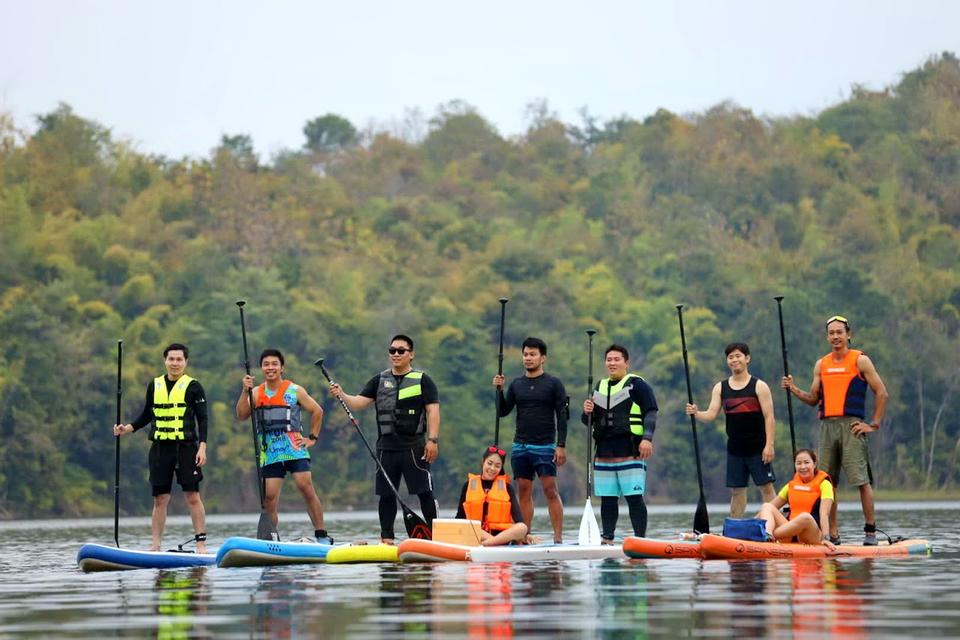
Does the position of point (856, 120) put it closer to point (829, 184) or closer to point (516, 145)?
point (829, 184)

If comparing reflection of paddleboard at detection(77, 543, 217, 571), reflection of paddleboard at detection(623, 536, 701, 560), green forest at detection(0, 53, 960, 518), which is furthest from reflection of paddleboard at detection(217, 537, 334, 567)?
green forest at detection(0, 53, 960, 518)

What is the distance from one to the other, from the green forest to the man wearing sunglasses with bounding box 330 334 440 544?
51.6 m

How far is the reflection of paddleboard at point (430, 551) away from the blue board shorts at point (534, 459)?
1871 millimetres

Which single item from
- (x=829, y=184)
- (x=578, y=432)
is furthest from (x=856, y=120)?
(x=578, y=432)

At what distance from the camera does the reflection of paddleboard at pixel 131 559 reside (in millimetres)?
21000

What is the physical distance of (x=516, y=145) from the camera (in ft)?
427

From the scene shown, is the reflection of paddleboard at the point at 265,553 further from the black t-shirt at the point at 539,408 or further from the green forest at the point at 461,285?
the green forest at the point at 461,285

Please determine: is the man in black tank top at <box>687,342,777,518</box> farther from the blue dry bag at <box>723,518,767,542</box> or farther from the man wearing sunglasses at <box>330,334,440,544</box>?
the man wearing sunglasses at <box>330,334,440,544</box>

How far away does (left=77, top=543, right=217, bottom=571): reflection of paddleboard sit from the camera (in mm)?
21000

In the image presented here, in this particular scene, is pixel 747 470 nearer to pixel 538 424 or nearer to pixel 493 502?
pixel 538 424

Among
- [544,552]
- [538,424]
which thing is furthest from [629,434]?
[544,552]

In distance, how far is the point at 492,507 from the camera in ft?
70.1

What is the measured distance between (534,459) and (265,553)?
10.0 ft

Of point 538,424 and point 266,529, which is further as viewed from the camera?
point 538,424
